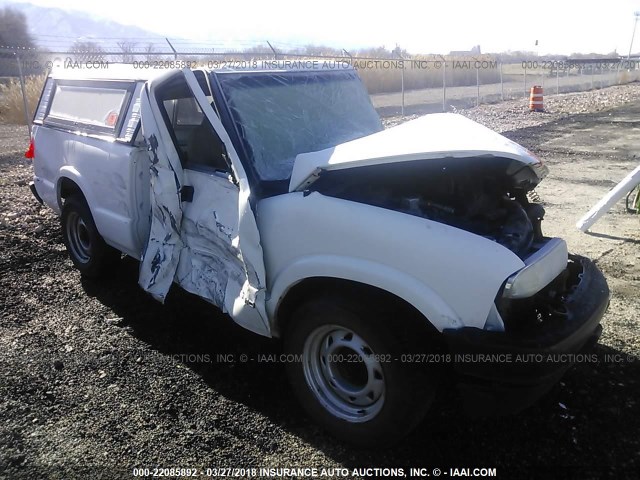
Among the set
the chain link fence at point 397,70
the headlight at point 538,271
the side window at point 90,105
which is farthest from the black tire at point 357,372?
the side window at point 90,105

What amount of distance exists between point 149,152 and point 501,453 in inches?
116

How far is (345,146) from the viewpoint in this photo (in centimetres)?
316

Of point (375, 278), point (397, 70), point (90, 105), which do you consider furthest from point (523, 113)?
point (375, 278)

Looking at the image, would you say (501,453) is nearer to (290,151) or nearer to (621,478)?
(621,478)

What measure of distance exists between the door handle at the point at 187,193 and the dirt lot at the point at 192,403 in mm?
1108

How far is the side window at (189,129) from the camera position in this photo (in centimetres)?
364

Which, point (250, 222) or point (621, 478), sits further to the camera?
point (250, 222)

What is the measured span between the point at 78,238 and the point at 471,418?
4.11 m

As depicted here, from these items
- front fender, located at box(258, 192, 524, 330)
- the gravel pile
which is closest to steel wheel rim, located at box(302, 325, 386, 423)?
front fender, located at box(258, 192, 524, 330)

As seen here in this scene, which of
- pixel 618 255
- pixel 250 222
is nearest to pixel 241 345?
pixel 250 222

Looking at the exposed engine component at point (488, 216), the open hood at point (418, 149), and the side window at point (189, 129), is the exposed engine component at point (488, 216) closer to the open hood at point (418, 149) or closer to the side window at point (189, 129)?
the open hood at point (418, 149)

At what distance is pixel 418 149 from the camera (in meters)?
2.73

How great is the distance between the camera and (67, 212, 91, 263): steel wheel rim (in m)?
5.07

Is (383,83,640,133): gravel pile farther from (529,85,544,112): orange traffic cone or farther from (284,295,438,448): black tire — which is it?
(284,295,438,448): black tire
